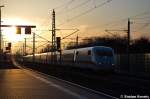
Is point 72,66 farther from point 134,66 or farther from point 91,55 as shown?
point 91,55

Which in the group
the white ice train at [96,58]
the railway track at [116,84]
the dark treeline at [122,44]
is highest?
the dark treeline at [122,44]

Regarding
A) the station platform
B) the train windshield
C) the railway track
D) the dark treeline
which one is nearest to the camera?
the station platform

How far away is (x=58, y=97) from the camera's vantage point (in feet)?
66.5

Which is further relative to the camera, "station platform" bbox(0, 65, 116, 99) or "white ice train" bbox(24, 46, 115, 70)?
"white ice train" bbox(24, 46, 115, 70)

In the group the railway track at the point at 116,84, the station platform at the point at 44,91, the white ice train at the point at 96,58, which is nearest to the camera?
the station platform at the point at 44,91

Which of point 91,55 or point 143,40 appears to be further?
point 143,40

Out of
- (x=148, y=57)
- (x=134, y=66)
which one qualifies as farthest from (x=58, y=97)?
(x=134, y=66)

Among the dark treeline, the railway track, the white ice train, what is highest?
the dark treeline

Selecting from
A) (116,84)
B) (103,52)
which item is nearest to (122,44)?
(103,52)

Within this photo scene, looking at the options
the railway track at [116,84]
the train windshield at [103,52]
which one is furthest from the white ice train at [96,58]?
the railway track at [116,84]

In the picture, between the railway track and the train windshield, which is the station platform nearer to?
the railway track

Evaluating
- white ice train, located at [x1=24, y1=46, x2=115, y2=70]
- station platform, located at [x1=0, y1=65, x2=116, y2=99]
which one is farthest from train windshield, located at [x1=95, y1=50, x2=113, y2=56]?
station platform, located at [x1=0, y1=65, x2=116, y2=99]

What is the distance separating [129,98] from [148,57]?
3731cm

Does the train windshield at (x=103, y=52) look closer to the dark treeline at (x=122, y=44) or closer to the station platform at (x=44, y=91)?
the station platform at (x=44, y=91)
